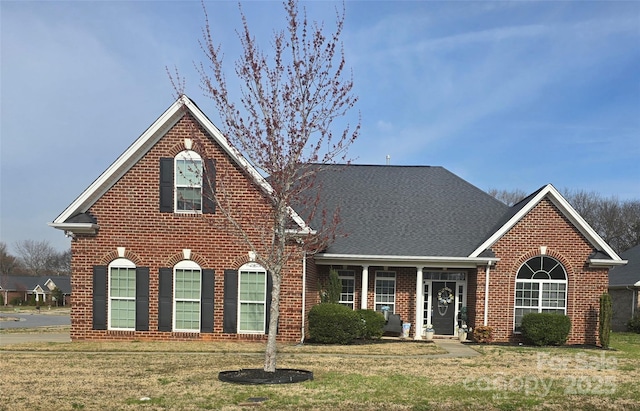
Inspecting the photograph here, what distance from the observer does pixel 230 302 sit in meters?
17.8

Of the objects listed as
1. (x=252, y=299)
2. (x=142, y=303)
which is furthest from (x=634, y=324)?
(x=142, y=303)

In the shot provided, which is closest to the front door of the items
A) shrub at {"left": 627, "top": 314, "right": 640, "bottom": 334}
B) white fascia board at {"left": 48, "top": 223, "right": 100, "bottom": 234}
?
white fascia board at {"left": 48, "top": 223, "right": 100, "bottom": 234}

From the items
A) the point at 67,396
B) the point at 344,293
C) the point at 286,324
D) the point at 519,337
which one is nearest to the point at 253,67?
the point at 67,396

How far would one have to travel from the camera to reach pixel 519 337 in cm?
1981

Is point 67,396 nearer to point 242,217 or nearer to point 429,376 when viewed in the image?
point 429,376

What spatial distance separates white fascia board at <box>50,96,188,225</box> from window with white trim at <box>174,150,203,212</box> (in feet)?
3.08

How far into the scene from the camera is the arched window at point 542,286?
65.5ft

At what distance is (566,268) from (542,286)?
0.96 meters

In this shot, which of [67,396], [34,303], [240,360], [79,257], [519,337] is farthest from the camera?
[34,303]

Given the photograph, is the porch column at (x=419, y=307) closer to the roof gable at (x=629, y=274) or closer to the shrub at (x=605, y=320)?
the shrub at (x=605, y=320)

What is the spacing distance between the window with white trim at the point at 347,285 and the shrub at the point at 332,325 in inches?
126

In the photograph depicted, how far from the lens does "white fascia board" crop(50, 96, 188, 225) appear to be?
57.6 feet

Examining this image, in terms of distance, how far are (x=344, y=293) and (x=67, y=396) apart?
13.0 metres

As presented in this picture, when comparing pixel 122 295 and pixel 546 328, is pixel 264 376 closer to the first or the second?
pixel 122 295
